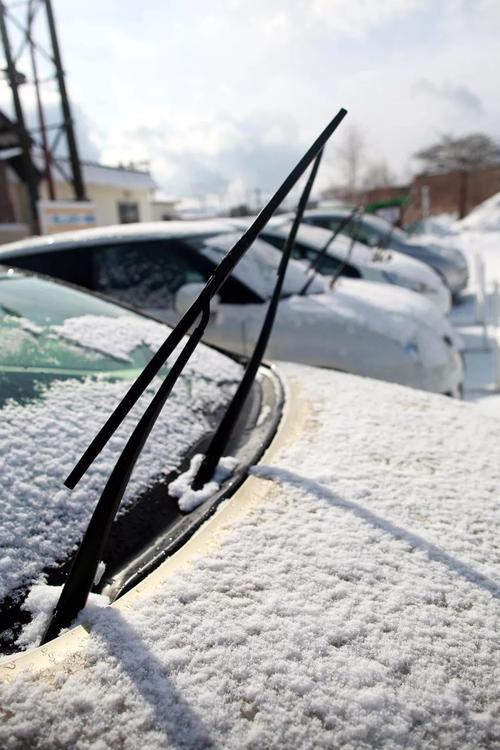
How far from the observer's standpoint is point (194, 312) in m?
1.08

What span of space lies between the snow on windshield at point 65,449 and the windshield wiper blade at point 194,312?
0.44 feet

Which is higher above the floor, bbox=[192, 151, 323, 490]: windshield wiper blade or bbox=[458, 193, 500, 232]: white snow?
bbox=[192, 151, 323, 490]: windshield wiper blade

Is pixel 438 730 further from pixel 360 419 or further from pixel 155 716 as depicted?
pixel 360 419

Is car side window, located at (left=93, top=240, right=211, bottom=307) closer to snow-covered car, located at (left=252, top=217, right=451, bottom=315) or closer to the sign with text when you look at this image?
snow-covered car, located at (left=252, top=217, right=451, bottom=315)

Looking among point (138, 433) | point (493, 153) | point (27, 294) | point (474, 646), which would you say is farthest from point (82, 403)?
point (493, 153)

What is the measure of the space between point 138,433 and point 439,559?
2.12 feet

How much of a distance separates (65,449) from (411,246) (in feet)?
32.7

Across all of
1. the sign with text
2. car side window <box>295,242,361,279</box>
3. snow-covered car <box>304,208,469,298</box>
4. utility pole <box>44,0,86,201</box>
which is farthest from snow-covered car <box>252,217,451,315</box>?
utility pole <box>44,0,86,201</box>

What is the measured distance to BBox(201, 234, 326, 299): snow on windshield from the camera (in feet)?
12.7

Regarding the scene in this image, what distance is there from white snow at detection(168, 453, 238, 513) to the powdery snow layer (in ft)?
0.49

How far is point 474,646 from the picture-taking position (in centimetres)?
86

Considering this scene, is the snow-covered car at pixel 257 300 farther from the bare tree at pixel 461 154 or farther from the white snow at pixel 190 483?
the bare tree at pixel 461 154

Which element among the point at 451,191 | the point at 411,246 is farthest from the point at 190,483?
the point at 451,191

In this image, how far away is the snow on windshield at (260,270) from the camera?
12.7 feet
